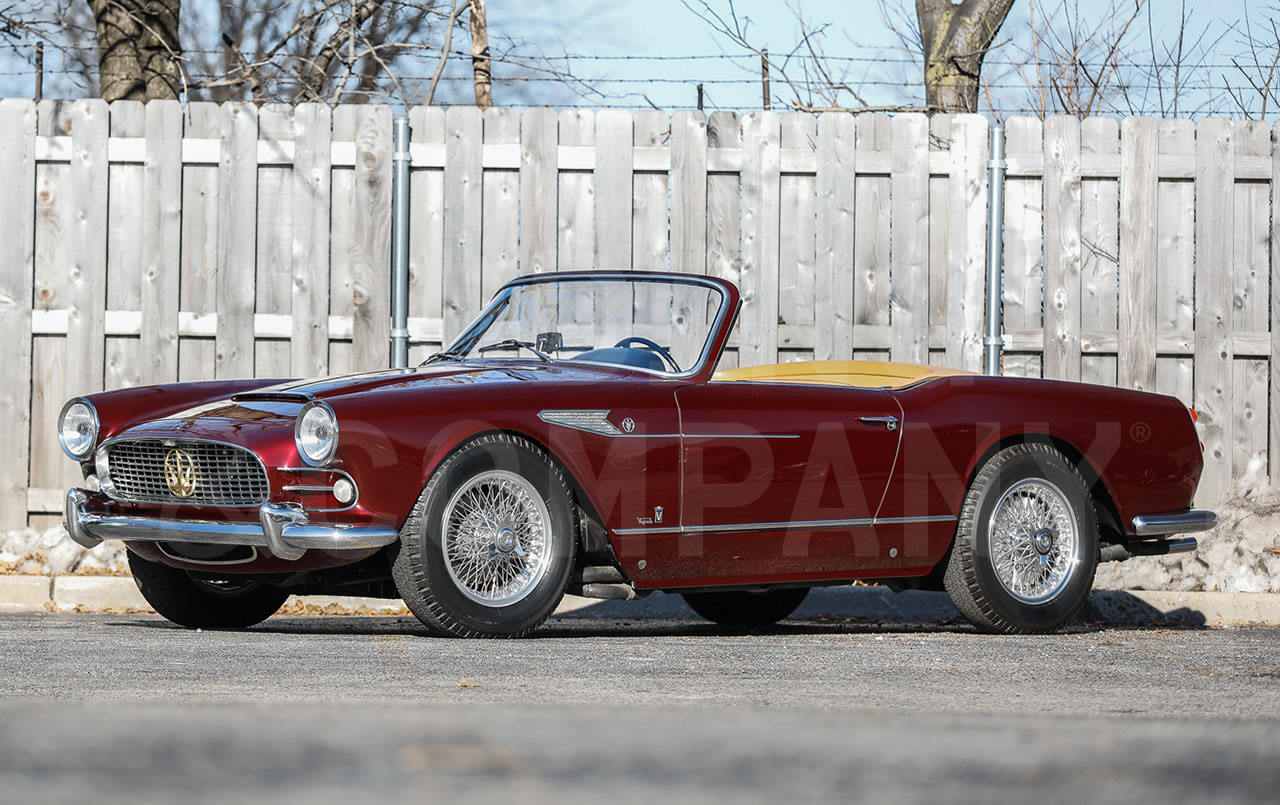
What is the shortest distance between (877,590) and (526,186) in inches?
116

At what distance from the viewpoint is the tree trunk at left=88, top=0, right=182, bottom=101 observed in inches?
444

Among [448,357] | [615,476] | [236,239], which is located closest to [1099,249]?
[448,357]

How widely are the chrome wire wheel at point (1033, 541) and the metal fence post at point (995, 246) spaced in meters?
2.39

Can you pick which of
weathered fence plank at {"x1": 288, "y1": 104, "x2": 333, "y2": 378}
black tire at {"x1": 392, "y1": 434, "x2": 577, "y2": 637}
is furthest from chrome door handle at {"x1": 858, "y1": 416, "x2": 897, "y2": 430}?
weathered fence plank at {"x1": 288, "y1": 104, "x2": 333, "y2": 378}

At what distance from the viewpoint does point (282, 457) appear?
15.9ft

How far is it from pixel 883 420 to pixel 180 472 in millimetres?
2507

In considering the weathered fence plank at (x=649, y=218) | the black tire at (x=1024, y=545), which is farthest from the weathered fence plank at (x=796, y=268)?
the black tire at (x=1024, y=545)

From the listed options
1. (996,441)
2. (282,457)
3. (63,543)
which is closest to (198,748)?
(282,457)

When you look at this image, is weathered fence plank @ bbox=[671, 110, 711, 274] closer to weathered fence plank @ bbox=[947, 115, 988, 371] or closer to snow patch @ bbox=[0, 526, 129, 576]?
weathered fence plank @ bbox=[947, 115, 988, 371]

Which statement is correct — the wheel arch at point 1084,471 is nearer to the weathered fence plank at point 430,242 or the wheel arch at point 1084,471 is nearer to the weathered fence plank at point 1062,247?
the weathered fence plank at point 1062,247

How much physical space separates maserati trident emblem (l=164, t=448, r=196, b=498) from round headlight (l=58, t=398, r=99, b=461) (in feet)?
2.31

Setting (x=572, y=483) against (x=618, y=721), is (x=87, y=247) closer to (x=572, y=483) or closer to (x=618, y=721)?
(x=572, y=483)

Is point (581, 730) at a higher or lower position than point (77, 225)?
lower

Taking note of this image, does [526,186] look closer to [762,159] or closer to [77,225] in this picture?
[762,159]
